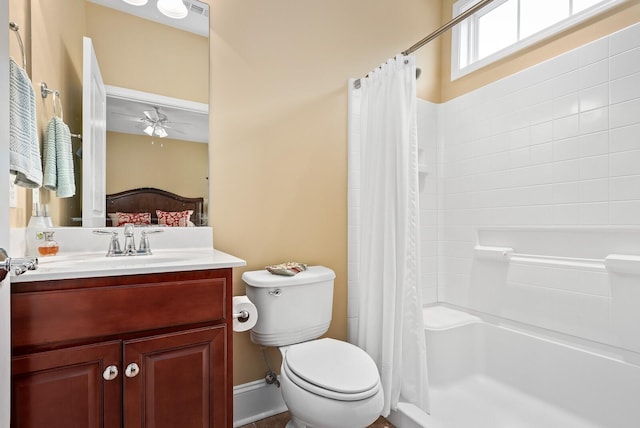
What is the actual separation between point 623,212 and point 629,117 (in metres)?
0.45

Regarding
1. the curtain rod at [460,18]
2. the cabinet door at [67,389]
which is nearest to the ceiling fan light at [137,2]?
the curtain rod at [460,18]

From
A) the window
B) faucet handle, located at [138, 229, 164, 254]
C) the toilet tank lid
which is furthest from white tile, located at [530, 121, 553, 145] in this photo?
faucet handle, located at [138, 229, 164, 254]

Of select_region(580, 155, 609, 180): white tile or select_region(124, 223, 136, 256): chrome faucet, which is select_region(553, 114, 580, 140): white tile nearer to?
select_region(580, 155, 609, 180): white tile

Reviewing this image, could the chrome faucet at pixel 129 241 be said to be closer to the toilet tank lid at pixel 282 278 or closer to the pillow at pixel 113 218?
the pillow at pixel 113 218

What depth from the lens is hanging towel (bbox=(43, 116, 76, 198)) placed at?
126cm

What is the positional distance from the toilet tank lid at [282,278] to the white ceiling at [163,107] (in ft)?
2.37

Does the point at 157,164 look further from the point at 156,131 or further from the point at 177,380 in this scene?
the point at 177,380

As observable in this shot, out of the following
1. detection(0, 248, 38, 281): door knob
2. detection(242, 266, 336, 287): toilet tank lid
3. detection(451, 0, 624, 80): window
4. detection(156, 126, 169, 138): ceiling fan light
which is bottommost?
detection(242, 266, 336, 287): toilet tank lid

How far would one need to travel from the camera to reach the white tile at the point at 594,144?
1600 millimetres

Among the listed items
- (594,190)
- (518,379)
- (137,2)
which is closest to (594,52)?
(594,190)

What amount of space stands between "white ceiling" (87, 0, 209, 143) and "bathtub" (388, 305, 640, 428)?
1728mm

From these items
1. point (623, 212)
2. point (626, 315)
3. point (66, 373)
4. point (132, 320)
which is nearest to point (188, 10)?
point (132, 320)

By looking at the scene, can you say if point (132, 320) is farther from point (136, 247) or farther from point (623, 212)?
point (623, 212)

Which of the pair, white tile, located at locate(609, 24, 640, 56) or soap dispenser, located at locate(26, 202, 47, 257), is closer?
soap dispenser, located at locate(26, 202, 47, 257)
